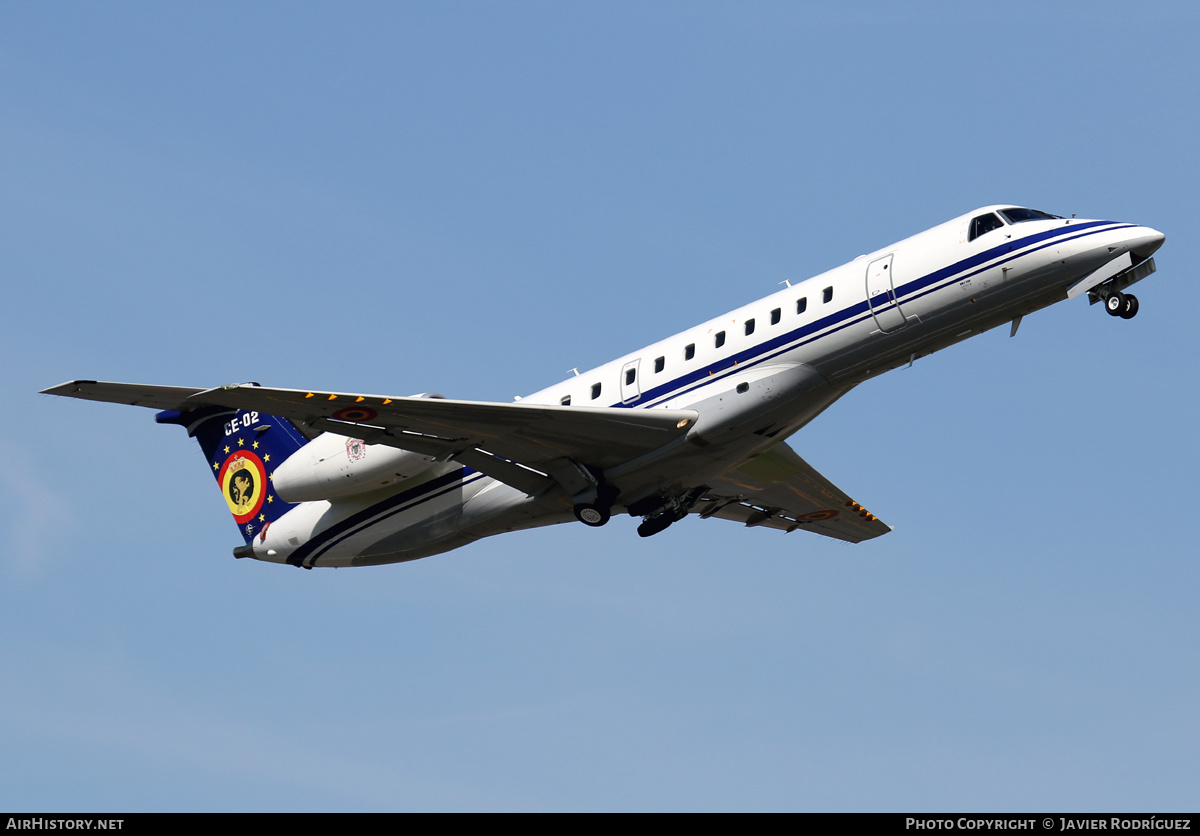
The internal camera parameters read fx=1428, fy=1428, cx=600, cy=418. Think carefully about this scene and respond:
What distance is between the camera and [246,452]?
2925 centimetres

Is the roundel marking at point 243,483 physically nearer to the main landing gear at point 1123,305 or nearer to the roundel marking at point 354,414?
the roundel marking at point 354,414

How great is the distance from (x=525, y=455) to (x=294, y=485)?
4.78 m

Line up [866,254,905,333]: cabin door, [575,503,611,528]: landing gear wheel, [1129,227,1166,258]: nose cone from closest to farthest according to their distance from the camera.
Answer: [1129,227,1166,258]: nose cone, [866,254,905,333]: cabin door, [575,503,611,528]: landing gear wheel

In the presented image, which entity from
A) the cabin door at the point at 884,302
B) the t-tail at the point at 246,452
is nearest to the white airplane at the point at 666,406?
the cabin door at the point at 884,302

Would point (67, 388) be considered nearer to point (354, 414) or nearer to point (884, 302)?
point (354, 414)

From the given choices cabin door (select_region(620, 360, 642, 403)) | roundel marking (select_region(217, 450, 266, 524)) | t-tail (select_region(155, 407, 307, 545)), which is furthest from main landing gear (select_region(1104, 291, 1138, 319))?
roundel marking (select_region(217, 450, 266, 524))

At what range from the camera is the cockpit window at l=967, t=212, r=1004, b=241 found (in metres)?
22.4

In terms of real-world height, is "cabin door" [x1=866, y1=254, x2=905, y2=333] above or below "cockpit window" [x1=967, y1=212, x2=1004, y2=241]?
below

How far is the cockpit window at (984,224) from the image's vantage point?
73.6 ft

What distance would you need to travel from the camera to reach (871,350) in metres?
22.8

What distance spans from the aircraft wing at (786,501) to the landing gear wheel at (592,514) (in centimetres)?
306

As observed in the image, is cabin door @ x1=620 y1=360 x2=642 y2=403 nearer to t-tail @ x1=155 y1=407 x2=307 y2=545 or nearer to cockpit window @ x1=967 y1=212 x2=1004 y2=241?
cockpit window @ x1=967 y1=212 x2=1004 y2=241

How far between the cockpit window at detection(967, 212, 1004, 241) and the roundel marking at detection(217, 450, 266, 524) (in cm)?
1473
